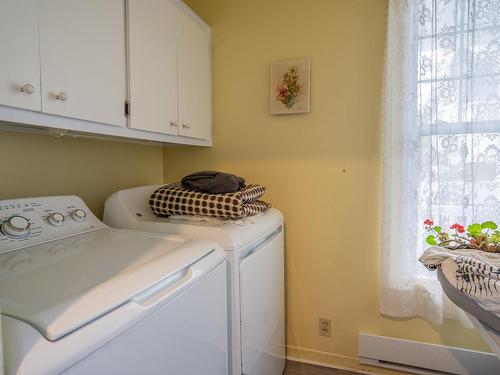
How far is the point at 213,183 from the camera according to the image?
1307 millimetres

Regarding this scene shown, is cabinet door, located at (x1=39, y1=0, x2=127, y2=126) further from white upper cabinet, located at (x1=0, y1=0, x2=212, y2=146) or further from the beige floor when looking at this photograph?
the beige floor

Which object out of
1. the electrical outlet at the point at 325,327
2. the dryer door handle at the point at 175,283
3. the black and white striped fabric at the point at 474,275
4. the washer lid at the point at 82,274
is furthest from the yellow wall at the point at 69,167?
the black and white striped fabric at the point at 474,275

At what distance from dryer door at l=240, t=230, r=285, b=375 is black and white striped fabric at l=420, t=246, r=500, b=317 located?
654mm

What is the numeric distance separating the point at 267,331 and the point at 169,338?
80 cm

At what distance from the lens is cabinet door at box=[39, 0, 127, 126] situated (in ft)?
2.87

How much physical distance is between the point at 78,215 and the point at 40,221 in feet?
0.48

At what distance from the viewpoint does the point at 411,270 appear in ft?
4.84

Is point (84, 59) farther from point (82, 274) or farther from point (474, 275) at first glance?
point (474, 275)

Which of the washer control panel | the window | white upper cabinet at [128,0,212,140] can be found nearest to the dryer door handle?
the washer control panel

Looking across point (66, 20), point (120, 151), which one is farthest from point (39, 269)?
point (120, 151)

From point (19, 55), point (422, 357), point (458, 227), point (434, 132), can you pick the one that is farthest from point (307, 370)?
point (19, 55)

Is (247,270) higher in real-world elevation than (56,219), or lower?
lower

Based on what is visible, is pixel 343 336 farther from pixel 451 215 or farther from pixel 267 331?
pixel 451 215

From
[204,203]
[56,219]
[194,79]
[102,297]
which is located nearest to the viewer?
[102,297]
